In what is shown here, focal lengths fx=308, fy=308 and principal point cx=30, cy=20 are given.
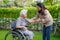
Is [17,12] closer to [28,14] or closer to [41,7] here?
[28,14]

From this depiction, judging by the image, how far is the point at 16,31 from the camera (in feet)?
19.0

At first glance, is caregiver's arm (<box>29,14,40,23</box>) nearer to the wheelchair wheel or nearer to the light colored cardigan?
the light colored cardigan

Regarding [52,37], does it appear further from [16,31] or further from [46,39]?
[16,31]

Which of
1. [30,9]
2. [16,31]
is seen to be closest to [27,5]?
[30,9]

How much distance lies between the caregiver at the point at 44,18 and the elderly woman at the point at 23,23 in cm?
19

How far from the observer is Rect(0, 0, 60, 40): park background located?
5.90 m

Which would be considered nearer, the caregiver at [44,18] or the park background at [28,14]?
the caregiver at [44,18]

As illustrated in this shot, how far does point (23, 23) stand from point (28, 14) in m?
0.20

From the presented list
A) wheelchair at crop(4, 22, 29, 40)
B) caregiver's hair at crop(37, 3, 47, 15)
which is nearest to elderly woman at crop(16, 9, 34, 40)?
wheelchair at crop(4, 22, 29, 40)

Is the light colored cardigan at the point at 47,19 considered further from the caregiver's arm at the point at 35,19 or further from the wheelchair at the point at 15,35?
the wheelchair at the point at 15,35

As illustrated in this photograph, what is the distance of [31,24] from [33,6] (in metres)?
0.35

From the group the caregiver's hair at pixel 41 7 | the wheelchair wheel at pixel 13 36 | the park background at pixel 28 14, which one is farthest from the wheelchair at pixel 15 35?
the caregiver's hair at pixel 41 7

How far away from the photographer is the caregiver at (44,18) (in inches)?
226

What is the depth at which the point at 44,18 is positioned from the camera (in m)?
5.78
